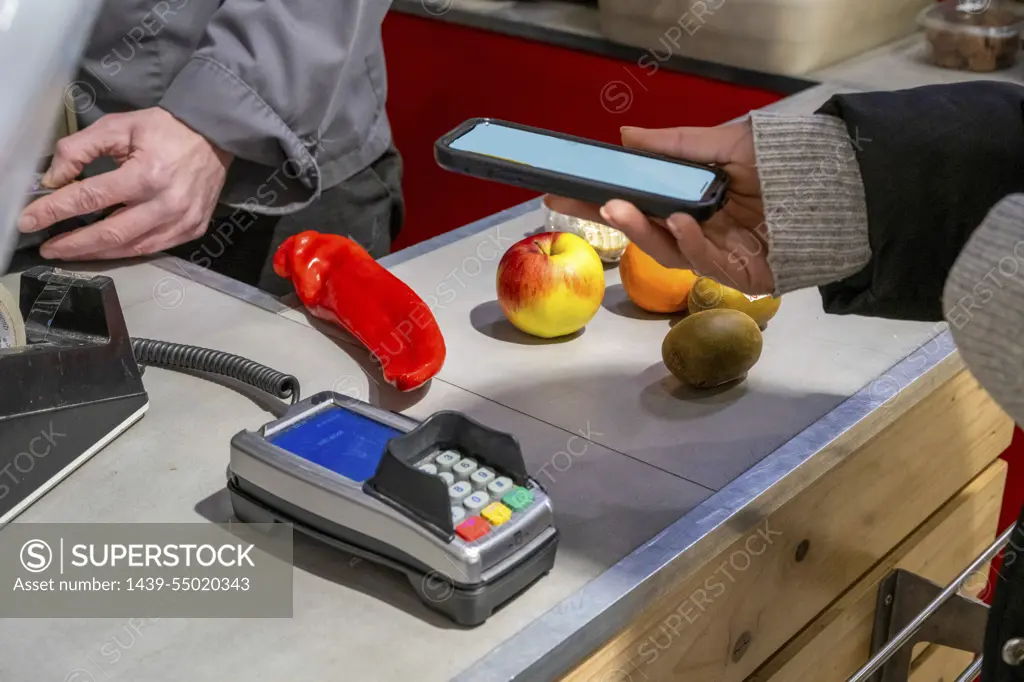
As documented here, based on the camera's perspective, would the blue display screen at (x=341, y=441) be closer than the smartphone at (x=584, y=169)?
Yes

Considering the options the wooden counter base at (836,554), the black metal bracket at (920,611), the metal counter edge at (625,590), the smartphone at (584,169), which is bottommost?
the black metal bracket at (920,611)

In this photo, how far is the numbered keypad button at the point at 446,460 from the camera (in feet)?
2.23

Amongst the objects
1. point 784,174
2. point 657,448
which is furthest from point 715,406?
point 784,174

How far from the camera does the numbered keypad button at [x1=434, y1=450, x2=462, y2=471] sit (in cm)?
68

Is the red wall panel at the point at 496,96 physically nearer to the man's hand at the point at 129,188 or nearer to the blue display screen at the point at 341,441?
the man's hand at the point at 129,188

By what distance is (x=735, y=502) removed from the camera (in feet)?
2.38

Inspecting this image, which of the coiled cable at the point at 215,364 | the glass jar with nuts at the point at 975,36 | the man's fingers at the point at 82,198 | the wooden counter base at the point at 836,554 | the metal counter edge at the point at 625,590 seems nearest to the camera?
the metal counter edge at the point at 625,590

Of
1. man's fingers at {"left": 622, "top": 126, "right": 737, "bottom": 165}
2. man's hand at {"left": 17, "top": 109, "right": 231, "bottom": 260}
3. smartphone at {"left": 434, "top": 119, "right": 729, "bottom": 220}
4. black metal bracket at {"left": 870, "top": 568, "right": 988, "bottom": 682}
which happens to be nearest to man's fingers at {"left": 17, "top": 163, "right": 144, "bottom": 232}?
man's hand at {"left": 17, "top": 109, "right": 231, "bottom": 260}

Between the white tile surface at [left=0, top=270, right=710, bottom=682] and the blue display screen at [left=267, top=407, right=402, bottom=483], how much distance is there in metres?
0.06

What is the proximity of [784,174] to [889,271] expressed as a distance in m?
0.10

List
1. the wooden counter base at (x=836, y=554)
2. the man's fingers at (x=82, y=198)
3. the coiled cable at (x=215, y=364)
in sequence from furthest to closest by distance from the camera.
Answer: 1. the man's fingers at (x=82, y=198)
2. the coiled cable at (x=215, y=364)
3. the wooden counter base at (x=836, y=554)

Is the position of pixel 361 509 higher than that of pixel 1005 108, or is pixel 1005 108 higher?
pixel 1005 108

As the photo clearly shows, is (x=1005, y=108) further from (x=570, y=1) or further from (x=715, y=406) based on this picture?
(x=570, y=1)

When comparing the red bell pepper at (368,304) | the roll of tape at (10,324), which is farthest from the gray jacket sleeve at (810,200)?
the roll of tape at (10,324)
